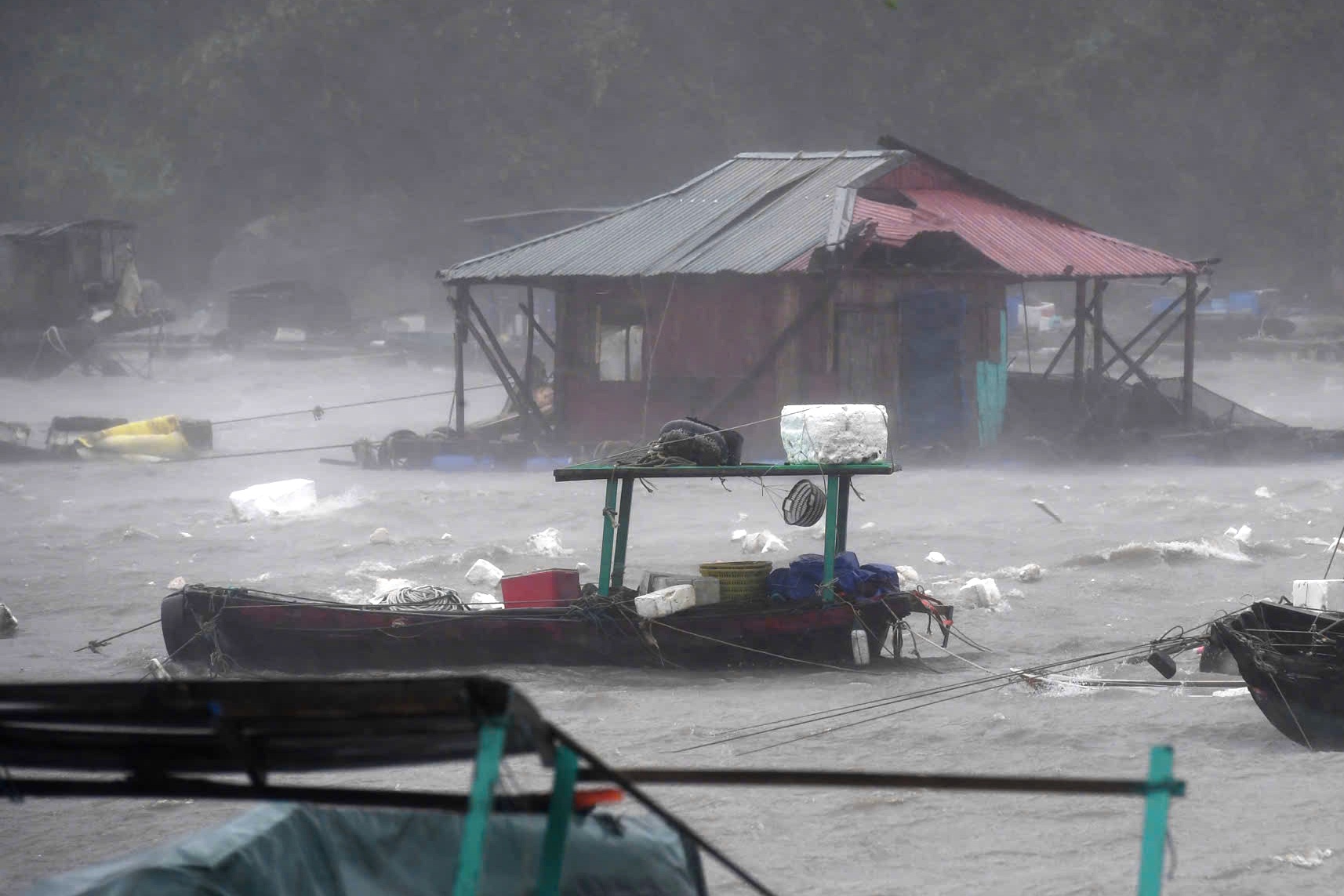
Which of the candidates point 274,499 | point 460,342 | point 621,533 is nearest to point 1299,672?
point 621,533

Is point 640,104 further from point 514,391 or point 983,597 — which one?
point 983,597

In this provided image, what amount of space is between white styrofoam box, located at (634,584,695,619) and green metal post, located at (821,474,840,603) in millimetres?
998

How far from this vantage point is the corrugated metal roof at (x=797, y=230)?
2197cm

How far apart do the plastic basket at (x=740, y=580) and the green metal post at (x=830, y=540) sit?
481 mm

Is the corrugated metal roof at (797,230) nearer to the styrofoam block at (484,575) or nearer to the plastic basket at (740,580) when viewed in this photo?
the styrofoam block at (484,575)

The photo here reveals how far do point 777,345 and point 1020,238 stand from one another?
509 cm

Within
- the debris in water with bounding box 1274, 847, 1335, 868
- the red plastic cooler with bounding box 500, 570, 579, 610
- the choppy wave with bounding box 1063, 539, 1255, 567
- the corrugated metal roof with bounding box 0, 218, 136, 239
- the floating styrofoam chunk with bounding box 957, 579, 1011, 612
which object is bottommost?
the debris in water with bounding box 1274, 847, 1335, 868

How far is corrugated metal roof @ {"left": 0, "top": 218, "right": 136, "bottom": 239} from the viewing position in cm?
3753

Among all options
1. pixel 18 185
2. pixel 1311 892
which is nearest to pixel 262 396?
pixel 18 185

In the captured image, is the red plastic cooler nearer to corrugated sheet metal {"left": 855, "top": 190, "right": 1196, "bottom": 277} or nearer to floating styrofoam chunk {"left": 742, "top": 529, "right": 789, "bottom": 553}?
floating styrofoam chunk {"left": 742, "top": 529, "right": 789, "bottom": 553}

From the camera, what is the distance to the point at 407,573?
15352 millimetres

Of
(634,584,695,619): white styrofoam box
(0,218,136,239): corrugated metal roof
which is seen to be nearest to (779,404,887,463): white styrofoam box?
(634,584,695,619): white styrofoam box

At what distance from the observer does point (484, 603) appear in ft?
38.7

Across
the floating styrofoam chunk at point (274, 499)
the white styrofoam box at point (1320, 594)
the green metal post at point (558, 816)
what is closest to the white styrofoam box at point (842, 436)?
the white styrofoam box at point (1320, 594)
